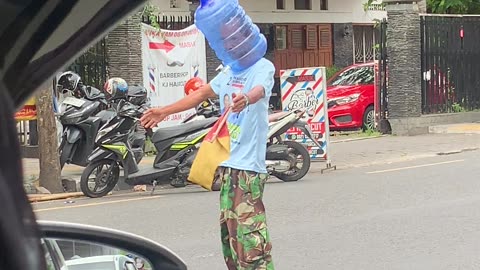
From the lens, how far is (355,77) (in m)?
17.8

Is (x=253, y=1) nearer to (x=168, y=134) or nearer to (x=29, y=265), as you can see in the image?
(x=168, y=134)

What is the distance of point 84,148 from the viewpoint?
405 inches

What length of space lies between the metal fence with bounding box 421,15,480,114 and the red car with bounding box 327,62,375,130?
3.88 ft

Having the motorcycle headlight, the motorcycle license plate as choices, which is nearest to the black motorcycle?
the motorcycle license plate

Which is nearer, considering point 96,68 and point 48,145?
point 48,145

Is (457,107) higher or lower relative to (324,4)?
lower

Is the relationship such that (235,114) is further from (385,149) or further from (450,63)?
(450,63)

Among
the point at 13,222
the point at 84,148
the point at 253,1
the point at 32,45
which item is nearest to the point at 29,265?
the point at 13,222

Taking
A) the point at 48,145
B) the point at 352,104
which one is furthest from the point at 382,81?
the point at 48,145

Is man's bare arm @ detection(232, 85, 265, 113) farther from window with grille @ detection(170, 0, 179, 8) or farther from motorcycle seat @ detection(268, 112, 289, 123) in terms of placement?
window with grille @ detection(170, 0, 179, 8)

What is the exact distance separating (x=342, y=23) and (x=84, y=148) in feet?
55.5

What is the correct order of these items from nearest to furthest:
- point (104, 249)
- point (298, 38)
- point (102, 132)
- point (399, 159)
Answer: point (104, 249) → point (102, 132) → point (399, 159) → point (298, 38)

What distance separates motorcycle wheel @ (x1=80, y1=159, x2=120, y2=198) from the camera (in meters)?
9.80

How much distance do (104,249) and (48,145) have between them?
323 inches
